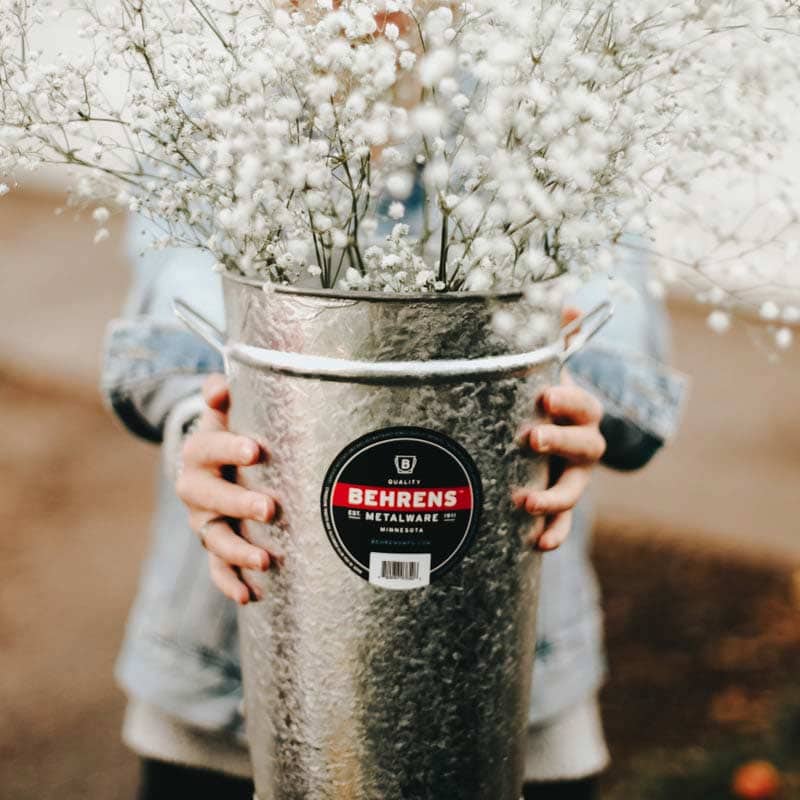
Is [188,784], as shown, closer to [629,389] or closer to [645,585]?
[629,389]

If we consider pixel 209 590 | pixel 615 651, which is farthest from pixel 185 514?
pixel 615 651

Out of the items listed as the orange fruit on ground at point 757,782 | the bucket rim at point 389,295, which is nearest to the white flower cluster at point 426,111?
the bucket rim at point 389,295

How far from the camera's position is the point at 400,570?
2.40 feet

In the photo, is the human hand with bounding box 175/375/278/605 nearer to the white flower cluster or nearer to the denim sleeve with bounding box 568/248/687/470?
the white flower cluster

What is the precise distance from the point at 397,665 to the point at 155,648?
650 mm

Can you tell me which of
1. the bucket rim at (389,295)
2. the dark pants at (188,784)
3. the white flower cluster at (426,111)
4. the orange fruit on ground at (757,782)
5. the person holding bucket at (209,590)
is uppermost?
the white flower cluster at (426,111)

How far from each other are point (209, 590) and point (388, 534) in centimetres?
65

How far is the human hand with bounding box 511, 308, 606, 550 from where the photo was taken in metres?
0.77

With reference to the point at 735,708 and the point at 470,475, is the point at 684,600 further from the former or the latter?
the point at 470,475

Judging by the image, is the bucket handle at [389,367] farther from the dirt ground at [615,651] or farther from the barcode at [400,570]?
the dirt ground at [615,651]

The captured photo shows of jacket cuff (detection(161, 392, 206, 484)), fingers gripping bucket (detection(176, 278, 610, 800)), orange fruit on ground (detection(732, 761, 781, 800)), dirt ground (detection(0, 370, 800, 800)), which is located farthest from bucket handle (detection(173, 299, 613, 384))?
dirt ground (detection(0, 370, 800, 800))

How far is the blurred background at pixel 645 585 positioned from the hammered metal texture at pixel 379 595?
1.42 meters

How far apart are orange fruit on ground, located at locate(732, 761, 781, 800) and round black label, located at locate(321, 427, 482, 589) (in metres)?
1.51

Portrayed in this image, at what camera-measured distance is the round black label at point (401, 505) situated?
28.1 inches
